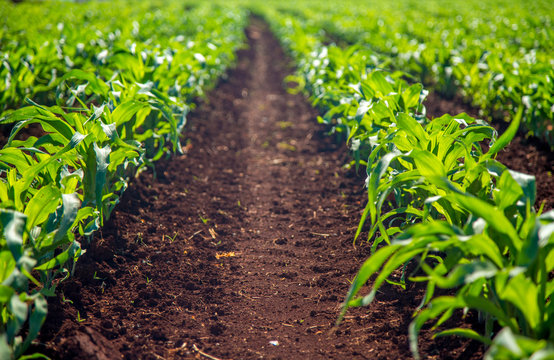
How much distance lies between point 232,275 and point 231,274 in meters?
0.02

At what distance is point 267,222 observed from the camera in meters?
3.90

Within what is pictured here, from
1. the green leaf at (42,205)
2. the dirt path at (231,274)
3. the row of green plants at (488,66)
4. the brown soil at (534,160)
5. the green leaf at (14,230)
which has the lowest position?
the dirt path at (231,274)

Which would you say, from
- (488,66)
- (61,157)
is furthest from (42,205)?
(488,66)

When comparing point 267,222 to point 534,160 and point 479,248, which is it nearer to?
point 479,248

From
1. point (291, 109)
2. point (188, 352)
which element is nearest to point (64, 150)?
point (188, 352)

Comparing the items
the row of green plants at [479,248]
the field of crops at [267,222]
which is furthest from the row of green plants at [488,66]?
the row of green plants at [479,248]

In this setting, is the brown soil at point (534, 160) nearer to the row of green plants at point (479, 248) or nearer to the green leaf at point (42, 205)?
the row of green plants at point (479, 248)

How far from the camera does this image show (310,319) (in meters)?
2.64

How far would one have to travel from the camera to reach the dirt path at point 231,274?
7.74 feet

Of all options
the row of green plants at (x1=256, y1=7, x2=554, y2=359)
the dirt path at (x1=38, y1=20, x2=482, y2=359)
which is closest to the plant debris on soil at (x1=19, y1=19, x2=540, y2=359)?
the dirt path at (x1=38, y1=20, x2=482, y2=359)

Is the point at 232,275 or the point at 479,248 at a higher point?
the point at 479,248

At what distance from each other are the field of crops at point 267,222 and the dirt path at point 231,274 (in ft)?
0.04

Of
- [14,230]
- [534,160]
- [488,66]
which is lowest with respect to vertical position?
[534,160]

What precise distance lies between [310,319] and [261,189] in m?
2.09
